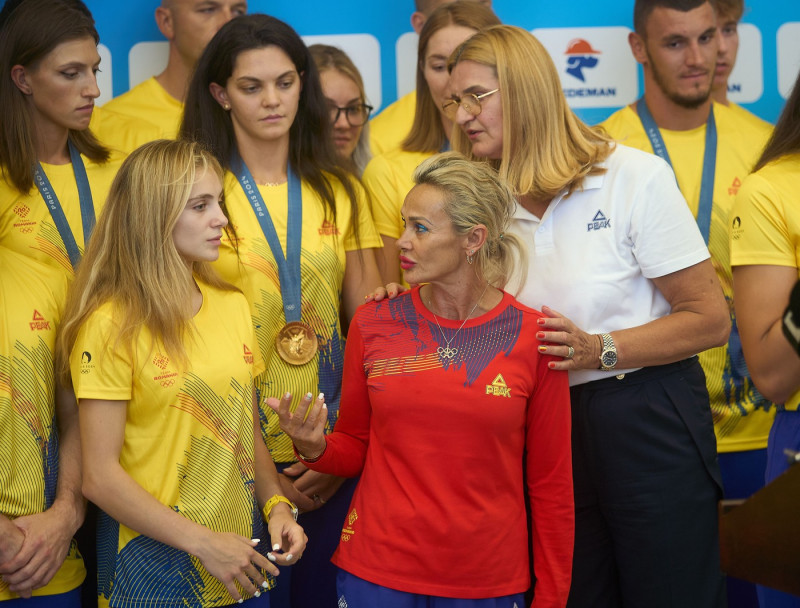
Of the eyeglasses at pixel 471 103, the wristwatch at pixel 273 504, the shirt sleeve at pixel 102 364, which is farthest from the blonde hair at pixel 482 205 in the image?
the shirt sleeve at pixel 102 364

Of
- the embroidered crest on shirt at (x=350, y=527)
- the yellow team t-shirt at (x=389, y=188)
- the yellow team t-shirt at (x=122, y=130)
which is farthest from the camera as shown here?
the yellow team t-shirt at (x=122, y=130)

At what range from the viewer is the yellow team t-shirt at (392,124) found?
427 cm

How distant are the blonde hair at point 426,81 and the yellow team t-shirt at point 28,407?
1.53 metres

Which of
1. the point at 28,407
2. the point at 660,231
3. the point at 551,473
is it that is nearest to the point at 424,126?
the point at 660,231

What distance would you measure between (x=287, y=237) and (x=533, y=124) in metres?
0.87

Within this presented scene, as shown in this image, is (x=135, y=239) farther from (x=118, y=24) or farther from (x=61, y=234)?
(x=118, y=24)

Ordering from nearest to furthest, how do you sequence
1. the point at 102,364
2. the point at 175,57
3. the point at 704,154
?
1. the point at 102,364
2. the point at 704,154
3. the point at 175,57

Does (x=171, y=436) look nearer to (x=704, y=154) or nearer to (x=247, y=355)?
(x=247, y=355)

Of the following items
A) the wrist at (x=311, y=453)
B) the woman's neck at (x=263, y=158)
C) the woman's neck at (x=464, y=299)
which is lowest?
the wrist at (x=311, y=453)

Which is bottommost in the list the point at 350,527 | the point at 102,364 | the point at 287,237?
the point at 350,527

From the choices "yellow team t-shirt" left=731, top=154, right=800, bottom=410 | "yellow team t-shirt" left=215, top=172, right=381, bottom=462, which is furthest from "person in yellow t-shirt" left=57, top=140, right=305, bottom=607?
"yellow team t-shirt" left=731, top=154, right=800, bottom=410

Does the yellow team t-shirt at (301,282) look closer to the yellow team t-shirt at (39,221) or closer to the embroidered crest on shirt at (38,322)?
the yellow team t-shirt at (39,221)

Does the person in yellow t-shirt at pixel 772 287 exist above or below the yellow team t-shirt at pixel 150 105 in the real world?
below

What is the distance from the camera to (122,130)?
3949mm
